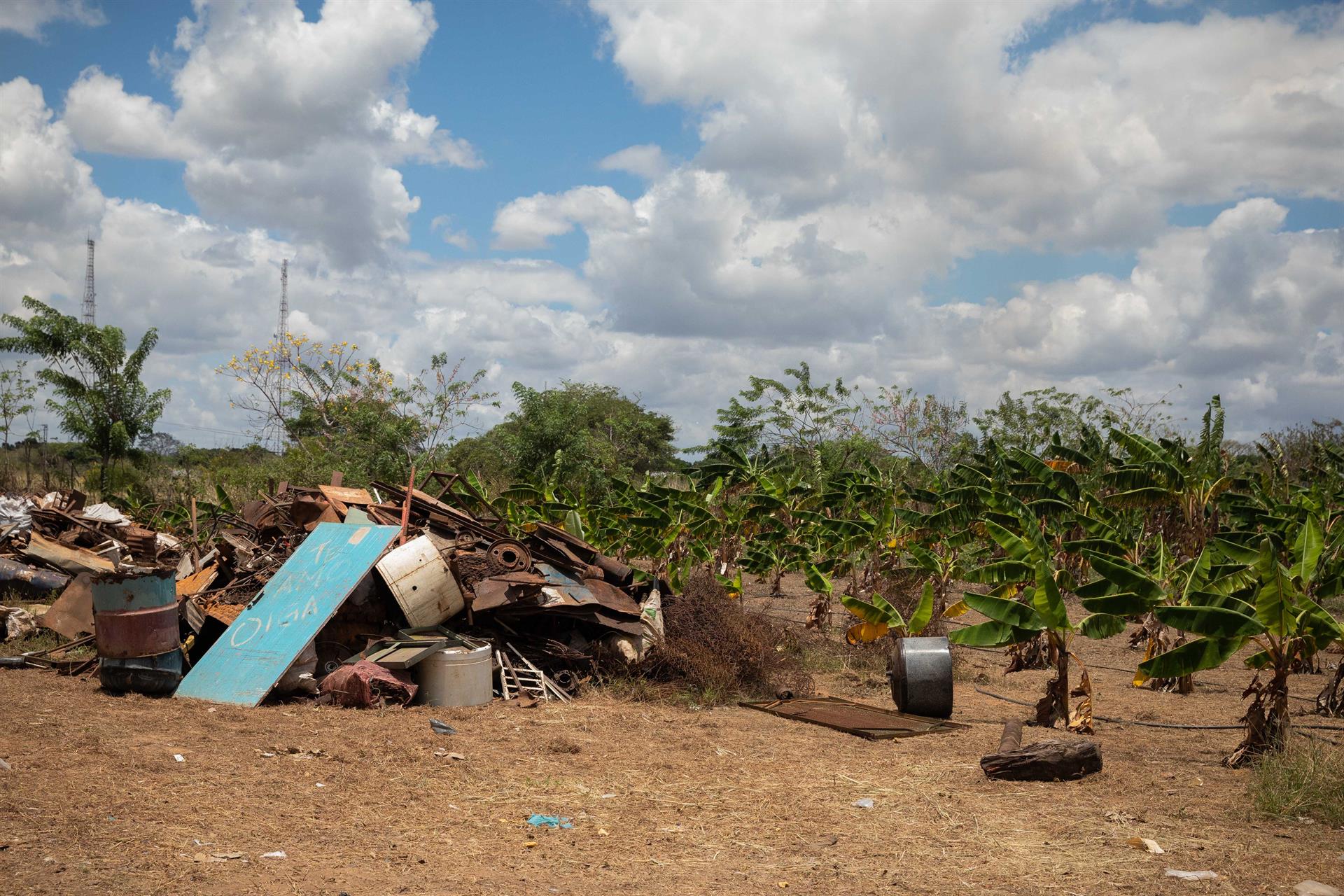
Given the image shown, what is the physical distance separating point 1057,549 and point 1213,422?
3465 mm

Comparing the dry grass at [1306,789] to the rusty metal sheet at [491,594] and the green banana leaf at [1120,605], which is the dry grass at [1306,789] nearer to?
the green banana leaf at [1120,605]

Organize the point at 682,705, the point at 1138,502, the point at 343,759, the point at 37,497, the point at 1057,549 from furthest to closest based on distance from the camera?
1. the point at 37,497
2. the point at 1138,502
3. the point at 1057,549
4. the point at 682,705
5. the point at 343,759

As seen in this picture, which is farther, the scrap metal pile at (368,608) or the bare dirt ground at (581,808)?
the scrap metal pile at (368,608)

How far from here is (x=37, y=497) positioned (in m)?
20.6

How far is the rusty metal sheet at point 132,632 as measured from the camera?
27.7 feet

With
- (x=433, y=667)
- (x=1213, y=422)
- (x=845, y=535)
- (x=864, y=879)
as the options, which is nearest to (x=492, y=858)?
(x=864, y=879)

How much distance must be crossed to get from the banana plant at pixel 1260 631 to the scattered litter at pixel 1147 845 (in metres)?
1.44

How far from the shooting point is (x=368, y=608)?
373 inches

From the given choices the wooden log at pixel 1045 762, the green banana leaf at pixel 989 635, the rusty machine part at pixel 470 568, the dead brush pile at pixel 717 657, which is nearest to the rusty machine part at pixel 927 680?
the green banana leaf at pixel 989 635

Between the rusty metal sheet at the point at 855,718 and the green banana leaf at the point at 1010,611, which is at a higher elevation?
the green banana leaf at the point at 1010,611

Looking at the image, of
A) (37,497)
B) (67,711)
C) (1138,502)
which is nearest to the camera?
(67,711)

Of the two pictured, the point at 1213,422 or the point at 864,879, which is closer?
the point at 864,879

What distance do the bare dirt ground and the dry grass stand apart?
0.12 meters

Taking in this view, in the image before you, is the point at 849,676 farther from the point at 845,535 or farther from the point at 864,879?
the point at 864,879
